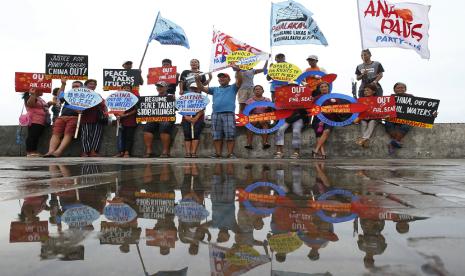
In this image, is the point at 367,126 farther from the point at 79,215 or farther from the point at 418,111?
the point at 79,215

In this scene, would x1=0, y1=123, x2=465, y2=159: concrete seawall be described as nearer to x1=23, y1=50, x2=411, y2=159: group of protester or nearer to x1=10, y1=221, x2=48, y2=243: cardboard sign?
x1=23, y1=50, x2=411, y2=159: group of protester

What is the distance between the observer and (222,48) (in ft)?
35.4

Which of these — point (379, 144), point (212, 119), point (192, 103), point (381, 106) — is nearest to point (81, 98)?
point (192, 103)

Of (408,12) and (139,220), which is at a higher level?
(408,12)

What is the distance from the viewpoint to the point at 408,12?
35.2ft

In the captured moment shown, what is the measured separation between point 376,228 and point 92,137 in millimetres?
9913

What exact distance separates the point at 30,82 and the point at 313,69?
7.35 m

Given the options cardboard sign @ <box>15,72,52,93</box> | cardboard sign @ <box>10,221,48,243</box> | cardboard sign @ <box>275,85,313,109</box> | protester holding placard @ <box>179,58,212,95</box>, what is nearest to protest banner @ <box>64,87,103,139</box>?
cardboard sign @ <box>15,72,52,93</box>

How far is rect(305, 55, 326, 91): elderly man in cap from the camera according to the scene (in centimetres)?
987

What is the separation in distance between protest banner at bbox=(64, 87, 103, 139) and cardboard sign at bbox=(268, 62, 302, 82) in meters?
4.48

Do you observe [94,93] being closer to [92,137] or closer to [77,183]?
[92,137]

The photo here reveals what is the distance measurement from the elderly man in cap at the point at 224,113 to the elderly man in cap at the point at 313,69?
70.7 inches

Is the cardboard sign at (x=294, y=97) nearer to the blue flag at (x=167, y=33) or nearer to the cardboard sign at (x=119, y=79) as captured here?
the cardboard sign at (x=119, y=79)

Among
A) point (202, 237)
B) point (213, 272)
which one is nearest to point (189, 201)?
point (202, 237)
